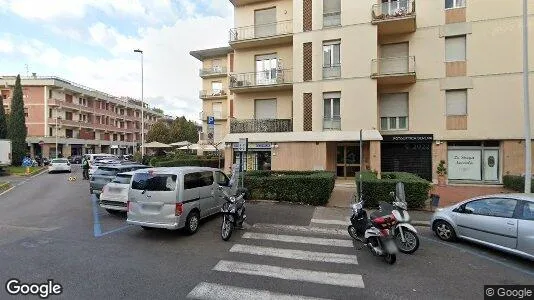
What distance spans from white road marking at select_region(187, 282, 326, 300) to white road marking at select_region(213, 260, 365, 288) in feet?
2.01

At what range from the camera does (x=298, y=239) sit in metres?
7.31

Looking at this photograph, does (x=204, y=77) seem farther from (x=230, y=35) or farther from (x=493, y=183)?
(x=493, y=183)

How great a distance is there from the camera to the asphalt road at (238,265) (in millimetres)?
4648

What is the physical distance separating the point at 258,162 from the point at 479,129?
12.6 meters

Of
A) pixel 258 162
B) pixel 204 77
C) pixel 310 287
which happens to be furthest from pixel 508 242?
pixel 204 77

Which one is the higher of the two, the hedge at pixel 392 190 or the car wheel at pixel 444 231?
the hedge at pixel 392 190

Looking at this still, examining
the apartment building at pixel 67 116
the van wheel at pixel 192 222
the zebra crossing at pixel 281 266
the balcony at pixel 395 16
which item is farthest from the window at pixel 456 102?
the apartment building at pixel 67 116

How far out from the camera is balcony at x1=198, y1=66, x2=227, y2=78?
36.9 m

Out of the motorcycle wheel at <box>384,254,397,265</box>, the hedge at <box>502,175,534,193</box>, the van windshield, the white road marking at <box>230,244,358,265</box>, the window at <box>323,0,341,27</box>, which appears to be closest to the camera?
the motorcycle wheel at <box>384,254,397,265</box>

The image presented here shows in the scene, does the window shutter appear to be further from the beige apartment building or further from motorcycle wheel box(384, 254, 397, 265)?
motorcycle wheel box(384, 254, 397, 265)

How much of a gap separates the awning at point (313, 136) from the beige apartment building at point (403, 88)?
0.06 m

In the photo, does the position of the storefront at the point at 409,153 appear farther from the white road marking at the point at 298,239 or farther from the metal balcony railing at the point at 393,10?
the white road marking at the point at 298,239

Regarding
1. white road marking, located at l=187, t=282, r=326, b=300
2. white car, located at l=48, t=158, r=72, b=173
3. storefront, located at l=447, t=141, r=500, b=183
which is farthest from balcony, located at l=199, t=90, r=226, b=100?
white road marking, located at l=187, t=282, r=326, b=300

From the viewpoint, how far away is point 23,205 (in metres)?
11.8
